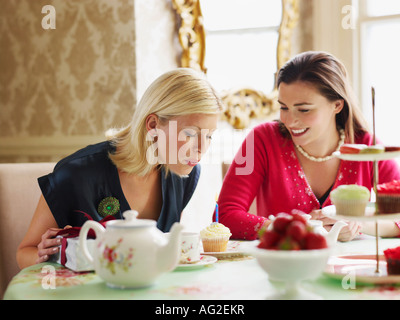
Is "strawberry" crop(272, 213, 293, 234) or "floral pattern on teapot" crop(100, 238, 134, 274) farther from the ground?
"strawberry" crop(272, 213, 293, 234)

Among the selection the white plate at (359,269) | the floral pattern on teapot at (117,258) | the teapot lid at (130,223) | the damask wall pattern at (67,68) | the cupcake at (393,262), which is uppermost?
the damask wall pattern at (67,68)

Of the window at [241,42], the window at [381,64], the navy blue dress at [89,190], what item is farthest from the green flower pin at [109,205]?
the window at [381,64]

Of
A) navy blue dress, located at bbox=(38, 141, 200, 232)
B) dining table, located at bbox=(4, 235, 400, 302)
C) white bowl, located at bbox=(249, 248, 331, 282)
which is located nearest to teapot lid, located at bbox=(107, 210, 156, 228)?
dining table, located at bbox=(4, 235, 400, 302)

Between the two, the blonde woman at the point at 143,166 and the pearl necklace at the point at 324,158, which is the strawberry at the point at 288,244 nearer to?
the blonde woman at the point at 143,166

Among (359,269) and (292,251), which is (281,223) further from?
(359,269)

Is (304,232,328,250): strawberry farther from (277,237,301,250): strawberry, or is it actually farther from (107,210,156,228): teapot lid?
(107,210,156,228): teapot lid

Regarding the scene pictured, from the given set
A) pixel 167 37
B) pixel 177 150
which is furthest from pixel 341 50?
pixel 177 150

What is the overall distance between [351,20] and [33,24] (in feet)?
6.19

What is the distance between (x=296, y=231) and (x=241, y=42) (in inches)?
97.5

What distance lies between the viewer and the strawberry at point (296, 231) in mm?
910

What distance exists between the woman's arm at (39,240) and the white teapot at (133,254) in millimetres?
342

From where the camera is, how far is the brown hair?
2.00 metres

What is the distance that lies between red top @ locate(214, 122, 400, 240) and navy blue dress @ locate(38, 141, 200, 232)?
24 cm

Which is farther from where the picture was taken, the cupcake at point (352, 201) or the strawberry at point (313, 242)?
the cupcake at point (352, 201)
